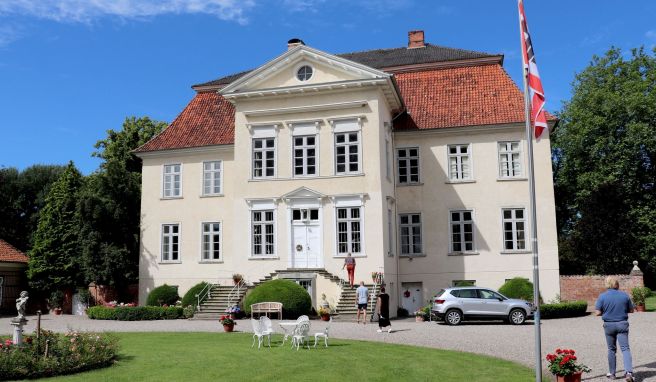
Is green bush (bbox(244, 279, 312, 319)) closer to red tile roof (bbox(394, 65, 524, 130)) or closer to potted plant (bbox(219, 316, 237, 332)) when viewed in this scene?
potted plant (bbox(219, 316, 237, 332))

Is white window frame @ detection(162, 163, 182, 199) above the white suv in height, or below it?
above

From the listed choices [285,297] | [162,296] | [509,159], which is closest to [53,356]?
[285,297]

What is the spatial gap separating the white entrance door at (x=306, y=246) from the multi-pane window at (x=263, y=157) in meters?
3.07

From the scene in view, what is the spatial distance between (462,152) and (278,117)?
8.95 meters

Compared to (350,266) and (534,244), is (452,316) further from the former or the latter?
(534,244)

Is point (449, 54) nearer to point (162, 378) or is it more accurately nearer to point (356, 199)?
point (356, 199)

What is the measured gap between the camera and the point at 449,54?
33.5 meters

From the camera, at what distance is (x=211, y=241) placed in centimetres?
3156

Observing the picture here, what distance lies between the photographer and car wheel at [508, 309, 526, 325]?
22.2 m

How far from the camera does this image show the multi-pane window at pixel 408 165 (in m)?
30.1

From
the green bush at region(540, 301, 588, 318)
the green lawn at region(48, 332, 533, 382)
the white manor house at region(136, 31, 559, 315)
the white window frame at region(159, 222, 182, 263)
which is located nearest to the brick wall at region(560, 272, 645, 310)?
the white manor house at region(136, 31, 559, 315)

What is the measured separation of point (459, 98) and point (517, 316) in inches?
488

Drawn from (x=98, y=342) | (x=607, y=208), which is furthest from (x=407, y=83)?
(x=98, y=342)

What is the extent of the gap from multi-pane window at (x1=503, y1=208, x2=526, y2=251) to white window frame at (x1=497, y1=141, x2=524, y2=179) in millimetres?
1621
